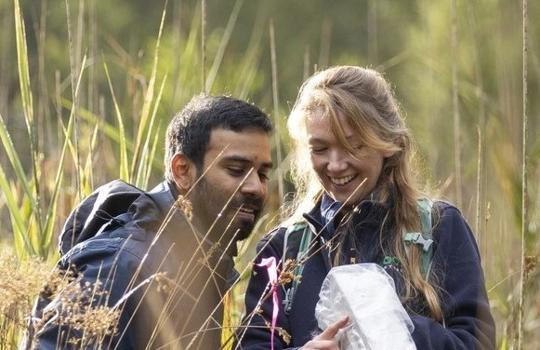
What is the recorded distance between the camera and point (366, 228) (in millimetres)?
3439

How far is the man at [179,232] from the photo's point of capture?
306cm

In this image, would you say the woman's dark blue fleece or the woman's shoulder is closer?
the woman's dark blue fleece

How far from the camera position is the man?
3062 millimetres

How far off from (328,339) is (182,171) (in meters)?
0.73

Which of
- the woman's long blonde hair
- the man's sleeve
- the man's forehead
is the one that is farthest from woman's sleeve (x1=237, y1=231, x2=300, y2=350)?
the man's sleeve

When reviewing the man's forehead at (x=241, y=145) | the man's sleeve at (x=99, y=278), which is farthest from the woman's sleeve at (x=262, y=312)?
the man's sleeve at (x=99, y=278)

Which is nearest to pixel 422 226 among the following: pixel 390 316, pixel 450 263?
pixel 450 263

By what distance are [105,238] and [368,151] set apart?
2.27 feet

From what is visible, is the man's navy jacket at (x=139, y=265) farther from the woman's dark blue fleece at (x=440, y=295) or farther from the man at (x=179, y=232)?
the woman's dark blue fleece at (x=440, y=295)

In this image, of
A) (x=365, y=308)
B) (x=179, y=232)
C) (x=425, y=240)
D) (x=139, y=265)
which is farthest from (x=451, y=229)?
(x=139, y=265)

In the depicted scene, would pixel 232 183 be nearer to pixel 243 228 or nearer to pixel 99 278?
pixel 243 228

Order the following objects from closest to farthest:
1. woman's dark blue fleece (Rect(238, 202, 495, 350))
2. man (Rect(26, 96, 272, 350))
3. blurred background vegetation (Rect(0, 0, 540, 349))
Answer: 1. man (Rect(26, 96, 272, 350))
2. woman's dark blue fleece (Rect(238, 202, 495, 350))
3. blurred background vegetation (Rect(0, 0, 540, 349))

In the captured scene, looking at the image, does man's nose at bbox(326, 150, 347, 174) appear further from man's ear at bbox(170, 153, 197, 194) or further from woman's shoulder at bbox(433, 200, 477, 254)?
man's ear at bbox(170, 153, 197, 194)

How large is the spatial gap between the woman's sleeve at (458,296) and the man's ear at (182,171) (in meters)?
0.64
